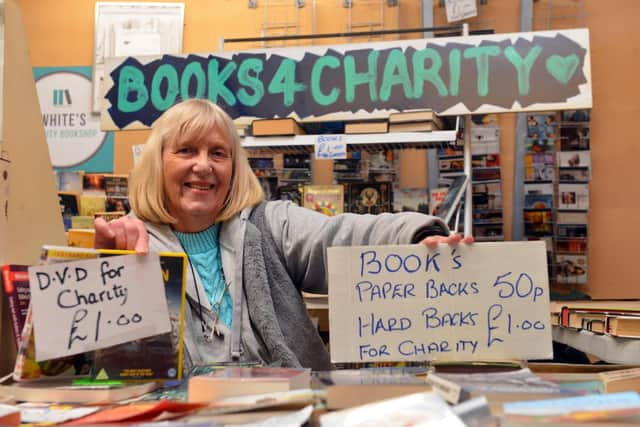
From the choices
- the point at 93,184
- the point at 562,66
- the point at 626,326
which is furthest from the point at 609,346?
the point at 93,184

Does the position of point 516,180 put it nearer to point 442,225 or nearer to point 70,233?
point 442,225

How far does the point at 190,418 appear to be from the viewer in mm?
699

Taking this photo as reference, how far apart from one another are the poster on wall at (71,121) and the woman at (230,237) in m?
2.67

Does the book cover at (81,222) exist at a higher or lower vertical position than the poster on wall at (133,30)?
lower

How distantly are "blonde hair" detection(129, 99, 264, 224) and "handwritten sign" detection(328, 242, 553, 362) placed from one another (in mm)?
545

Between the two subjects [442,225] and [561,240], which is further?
[561,240]

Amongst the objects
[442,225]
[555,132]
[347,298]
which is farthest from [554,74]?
[347,298]

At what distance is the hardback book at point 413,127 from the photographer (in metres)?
2.40

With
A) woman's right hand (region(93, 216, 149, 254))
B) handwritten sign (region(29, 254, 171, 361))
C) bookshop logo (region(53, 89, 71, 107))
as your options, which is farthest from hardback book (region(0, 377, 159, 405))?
bookshop logo (region(53, 89, 71, 107))

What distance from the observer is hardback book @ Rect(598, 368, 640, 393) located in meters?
0.84

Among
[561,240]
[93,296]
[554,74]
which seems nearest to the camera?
[93,296]

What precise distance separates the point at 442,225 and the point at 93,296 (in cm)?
65

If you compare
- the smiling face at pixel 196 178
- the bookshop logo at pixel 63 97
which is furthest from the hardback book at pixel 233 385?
the bookshop logo at pixel 63 97

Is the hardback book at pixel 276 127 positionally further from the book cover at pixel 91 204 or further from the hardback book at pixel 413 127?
the book cover at pixel 91 204
